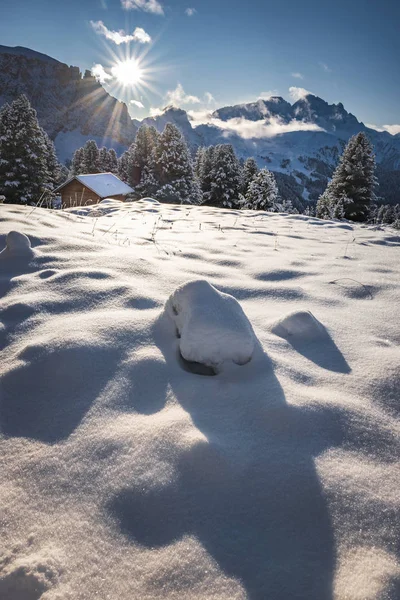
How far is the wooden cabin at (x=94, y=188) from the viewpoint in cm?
2391

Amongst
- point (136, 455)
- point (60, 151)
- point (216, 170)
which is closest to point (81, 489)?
point (136, 455)

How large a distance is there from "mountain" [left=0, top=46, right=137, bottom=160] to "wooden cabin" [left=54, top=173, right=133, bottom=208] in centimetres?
10614

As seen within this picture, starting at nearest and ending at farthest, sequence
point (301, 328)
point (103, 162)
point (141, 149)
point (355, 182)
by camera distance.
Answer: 1. point (301, 328)
2. point (355, 182)
3. point (141, 149)
4. point (103, 162)

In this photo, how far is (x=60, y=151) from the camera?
115062 mm

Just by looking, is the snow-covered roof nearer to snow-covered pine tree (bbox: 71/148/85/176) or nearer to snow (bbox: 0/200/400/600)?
snow-covered pine tree (bbox: 71/148/85/176)

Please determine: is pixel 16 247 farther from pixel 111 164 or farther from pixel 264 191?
pixel 111 164

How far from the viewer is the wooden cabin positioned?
2391 centimetres

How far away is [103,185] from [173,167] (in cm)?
579

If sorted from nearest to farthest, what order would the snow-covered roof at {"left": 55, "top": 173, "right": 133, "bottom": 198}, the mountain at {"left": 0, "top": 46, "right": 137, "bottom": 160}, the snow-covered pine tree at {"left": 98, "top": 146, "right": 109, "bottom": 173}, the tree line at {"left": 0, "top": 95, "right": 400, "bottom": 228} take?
the tree line at {"left": 0, "top": 95, "right": 400, "bottom": 228} → the snow-covered roof at {"left": 55, "top": 173, "right": 133, "bottom": 198} → the snow-covered pine tree at {"left": 98, "top": 146, "right": 109, "bottom": 173} → the mountain at {"left": 0, "top": 46, "right": 137, "bottom": 160}

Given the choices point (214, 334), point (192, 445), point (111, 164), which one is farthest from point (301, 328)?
point (111, 164)

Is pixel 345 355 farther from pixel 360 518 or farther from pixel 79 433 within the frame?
pixel 79 433

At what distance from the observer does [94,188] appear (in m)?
23.9

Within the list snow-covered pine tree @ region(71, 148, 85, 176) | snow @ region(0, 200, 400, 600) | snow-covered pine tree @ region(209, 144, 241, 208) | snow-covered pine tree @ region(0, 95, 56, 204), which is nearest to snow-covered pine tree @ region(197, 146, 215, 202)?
snow-covered pine tree @ region(209, 144, 241, 208)

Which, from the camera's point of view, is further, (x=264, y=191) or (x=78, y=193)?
(x=78, y=193)
